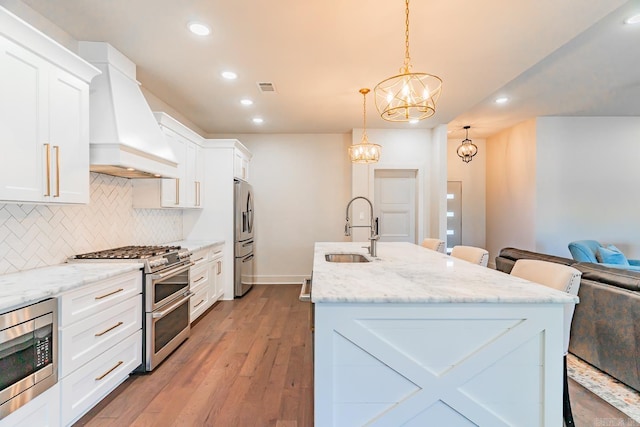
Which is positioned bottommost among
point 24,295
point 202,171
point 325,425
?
point 325,425

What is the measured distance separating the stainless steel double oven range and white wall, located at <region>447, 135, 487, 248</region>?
593cm

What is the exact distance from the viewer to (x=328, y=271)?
1.90m

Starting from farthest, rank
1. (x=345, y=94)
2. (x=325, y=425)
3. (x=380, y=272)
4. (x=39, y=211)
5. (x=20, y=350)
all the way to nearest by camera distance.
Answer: (x=345, y=94) < (x=39, y=211) < (x=380, y=272) < (x=20, y=350) < (x=325, y=425)

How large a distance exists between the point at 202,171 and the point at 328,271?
3.25 meters

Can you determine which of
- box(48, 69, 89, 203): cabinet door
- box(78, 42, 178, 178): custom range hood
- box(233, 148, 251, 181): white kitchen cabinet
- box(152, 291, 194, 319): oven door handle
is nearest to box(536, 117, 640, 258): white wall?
box(233, 148, 251, 181): white kitchen cabinet

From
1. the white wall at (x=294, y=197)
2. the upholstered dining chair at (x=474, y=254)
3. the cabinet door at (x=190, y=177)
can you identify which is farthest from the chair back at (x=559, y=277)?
the white wall at (x=294, y=197)

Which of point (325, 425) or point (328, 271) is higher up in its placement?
point (328, 271)

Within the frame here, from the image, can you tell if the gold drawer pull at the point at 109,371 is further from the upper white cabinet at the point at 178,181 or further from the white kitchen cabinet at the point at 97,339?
the upper white cabinet at the point at 178,181

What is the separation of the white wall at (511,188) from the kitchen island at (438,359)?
15.9ft

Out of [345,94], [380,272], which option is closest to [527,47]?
[345,94]

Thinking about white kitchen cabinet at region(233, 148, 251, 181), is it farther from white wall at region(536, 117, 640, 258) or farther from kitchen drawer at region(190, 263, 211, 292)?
white wall at region(536, 117, 640, 258)

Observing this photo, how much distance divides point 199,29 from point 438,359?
2750 mm

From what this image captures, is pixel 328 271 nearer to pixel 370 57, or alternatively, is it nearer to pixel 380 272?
pixel 380 272

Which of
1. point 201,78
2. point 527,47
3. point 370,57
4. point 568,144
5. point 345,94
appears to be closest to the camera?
point 527,47
